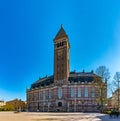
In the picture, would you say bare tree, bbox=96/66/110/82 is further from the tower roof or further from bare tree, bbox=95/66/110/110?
the tower roof

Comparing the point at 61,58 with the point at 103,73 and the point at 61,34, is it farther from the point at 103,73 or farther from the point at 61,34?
the point at 103,73

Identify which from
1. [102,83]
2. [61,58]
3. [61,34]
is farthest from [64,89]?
[102,83]

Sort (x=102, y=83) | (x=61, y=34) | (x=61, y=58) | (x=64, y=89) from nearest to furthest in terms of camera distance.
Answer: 1. (x=102, y=83)
2. (x=64, y=89)
3. (x=61, y=58)
4. (x=61, y=34)

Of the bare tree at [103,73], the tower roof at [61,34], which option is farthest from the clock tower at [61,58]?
the bare tree at [103,73]

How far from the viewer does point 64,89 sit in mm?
109812

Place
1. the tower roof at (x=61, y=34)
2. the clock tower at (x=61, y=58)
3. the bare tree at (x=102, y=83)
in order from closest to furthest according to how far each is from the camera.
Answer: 1. the bare tree at (x=102, y=83)
2. the clock tower at (x=61, y=58)
3. the tower roof at (x=61, y=34)

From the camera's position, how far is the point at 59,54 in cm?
11844

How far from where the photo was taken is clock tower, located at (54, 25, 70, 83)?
115 meters

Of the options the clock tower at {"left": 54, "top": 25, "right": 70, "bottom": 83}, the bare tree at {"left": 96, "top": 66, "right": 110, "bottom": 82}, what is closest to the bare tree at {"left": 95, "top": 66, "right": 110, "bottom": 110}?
the bare tree at {"left": 96, "top": 66, "right": 110, "bottom": 82}

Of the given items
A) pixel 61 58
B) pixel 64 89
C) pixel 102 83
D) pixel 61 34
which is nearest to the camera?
pixel 102 83

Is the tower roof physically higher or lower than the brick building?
higher

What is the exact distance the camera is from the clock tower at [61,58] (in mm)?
114619

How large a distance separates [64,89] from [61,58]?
14708mm

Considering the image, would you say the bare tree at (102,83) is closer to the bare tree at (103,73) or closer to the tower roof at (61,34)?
the bare tree at (103,73)
